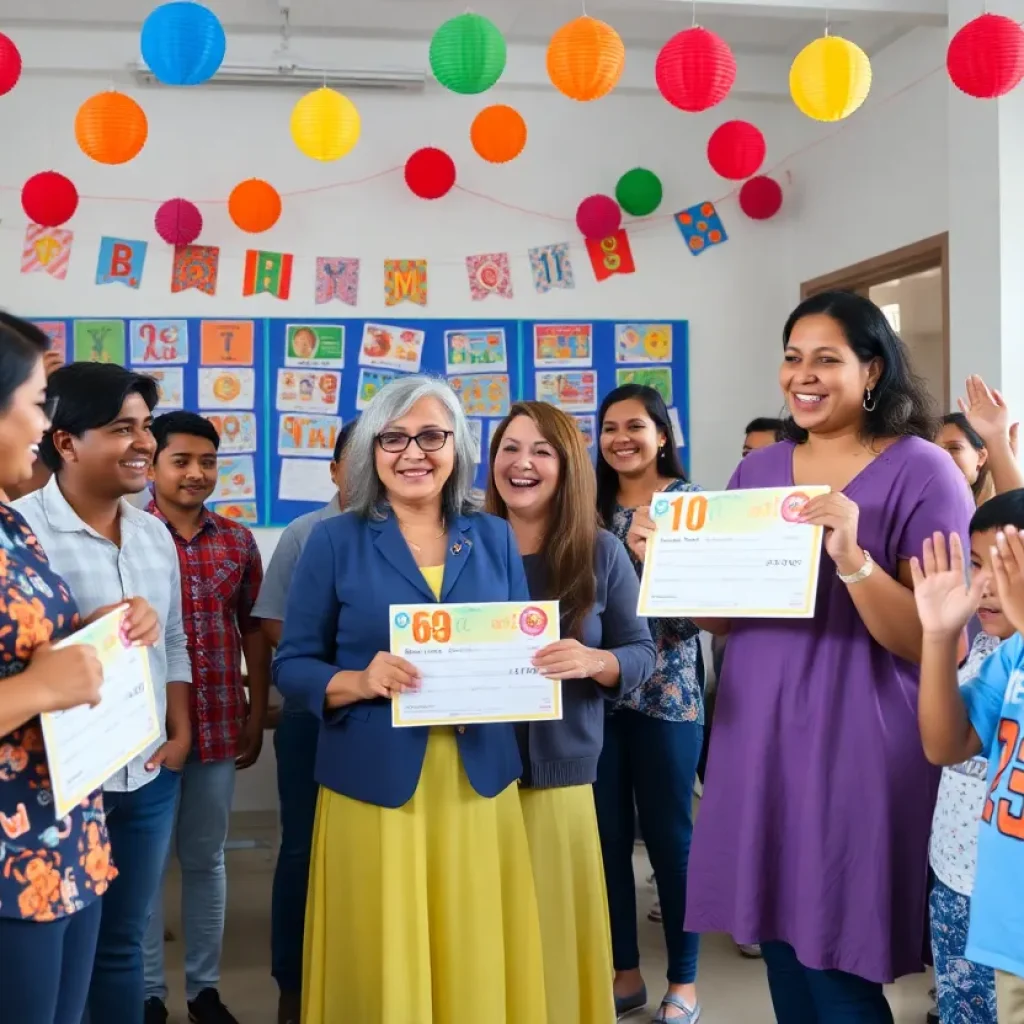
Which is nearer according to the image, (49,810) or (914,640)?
(49,810)

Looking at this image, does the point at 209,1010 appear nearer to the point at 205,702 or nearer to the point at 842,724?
the point at 205,702

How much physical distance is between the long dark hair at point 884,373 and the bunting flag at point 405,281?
133 inches

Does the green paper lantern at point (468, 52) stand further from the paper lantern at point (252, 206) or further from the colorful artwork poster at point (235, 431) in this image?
the colorful artwork poster at point (235, 431)

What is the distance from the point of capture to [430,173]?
189 inches

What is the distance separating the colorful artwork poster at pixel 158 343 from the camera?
490cm

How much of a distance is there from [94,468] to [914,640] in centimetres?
148

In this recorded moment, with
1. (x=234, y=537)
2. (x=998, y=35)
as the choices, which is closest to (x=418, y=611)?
(x=234, y=537)

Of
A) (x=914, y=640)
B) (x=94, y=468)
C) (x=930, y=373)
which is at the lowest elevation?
(x=914, y=640)

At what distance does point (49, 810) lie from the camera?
4.66 ft

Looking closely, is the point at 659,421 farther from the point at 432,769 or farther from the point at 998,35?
the point at 998,35

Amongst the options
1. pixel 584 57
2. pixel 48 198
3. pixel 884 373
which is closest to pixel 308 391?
pixel 48 198

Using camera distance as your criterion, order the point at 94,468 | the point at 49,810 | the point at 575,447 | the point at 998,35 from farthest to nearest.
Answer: the point at 998,35
the point at 575,447
the point at 94,468
the point at 49,810

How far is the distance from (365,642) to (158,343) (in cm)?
332

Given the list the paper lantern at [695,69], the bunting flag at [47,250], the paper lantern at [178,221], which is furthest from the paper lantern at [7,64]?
the paper lantern at [695,69]
